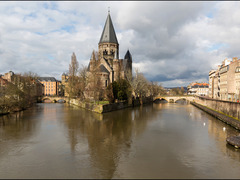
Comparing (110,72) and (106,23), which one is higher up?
(106,23)

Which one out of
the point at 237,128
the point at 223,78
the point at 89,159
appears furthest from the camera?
the point at 223,78

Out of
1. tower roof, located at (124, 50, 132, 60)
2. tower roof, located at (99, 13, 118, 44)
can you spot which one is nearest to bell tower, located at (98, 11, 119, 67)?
tower roof, located at (99, 13, 118, 44)

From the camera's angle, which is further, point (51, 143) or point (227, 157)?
point (51, 143)

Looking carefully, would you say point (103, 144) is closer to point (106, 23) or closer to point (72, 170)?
point (72, 170)

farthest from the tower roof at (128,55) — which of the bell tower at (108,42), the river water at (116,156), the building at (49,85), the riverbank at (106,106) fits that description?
the river water at (116,156)

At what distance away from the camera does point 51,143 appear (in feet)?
59.0

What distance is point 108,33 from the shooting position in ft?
277

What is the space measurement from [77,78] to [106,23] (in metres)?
31.7

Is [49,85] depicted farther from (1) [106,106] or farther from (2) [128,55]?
(1) [106,106]

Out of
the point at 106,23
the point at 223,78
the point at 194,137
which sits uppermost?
the point at 106,23

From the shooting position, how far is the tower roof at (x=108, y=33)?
3314 inches

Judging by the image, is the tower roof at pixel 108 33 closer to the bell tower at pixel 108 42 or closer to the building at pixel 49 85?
the bell tower at pixel 108 42

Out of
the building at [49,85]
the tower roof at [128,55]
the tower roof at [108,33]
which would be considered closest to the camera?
the tower roof at [108,33]

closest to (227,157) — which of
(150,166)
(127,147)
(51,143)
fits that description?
(150,166)
